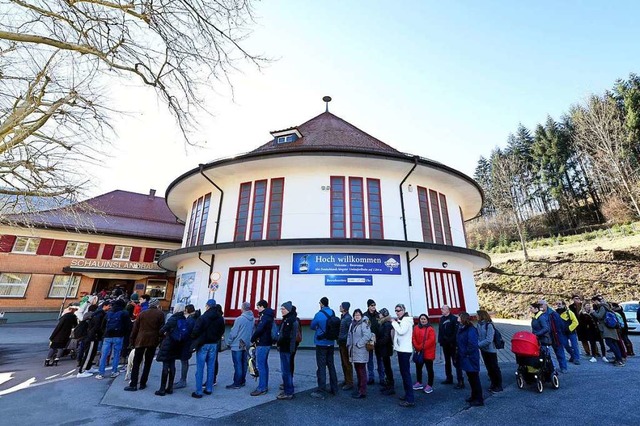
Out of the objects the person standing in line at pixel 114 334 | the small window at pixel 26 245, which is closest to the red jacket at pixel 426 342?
the person standing in line at pixel 114 334

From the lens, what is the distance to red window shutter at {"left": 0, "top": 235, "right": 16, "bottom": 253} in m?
20.2

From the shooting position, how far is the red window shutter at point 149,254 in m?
24.6

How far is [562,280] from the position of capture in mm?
24047

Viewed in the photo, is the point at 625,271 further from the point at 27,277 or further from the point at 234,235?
→ the point at 27,277

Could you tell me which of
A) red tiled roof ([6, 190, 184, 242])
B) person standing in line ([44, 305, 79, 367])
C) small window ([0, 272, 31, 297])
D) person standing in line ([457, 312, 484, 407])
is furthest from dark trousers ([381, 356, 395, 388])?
small window ([0, 272, 31, 297])

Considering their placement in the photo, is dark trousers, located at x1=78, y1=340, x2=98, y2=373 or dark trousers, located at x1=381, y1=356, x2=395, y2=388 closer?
dark trousers, located at x1=381, y1=356, x2=395, y2=388

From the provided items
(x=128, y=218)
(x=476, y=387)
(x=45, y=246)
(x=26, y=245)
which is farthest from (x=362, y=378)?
(x=26, y=245)

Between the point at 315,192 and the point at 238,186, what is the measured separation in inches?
152

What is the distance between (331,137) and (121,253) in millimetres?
20993

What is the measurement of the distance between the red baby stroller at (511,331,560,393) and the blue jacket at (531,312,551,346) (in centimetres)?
51

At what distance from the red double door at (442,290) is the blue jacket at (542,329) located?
4773 mm

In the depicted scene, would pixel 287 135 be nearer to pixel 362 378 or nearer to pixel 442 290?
pixel 442 290

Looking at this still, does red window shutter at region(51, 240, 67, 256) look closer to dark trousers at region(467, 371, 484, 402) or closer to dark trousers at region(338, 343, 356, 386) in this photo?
dark trousers at region(338, 343, 356, 386)

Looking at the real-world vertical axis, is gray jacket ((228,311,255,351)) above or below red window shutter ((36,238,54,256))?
below
